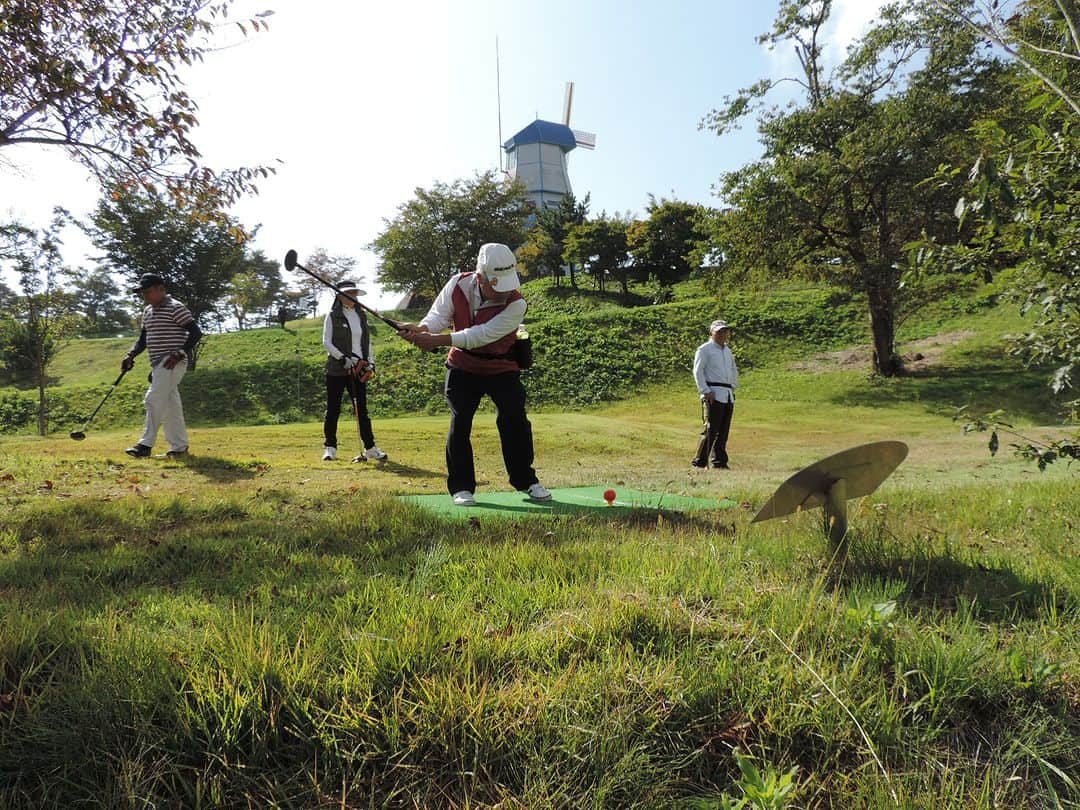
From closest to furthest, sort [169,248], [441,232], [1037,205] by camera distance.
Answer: [1037,205]
[169,248]
[441,232]

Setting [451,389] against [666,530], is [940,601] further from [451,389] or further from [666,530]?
[451,389]

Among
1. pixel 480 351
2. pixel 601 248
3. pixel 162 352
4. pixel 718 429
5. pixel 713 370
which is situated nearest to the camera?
pixel 480 351

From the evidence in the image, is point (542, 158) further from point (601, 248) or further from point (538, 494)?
point (538, 494)

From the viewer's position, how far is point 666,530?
150 inches

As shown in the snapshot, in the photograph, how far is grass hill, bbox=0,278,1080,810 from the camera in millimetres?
1552

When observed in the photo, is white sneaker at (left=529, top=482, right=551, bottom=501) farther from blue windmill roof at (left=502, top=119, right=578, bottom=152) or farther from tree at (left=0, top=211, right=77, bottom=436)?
blue windmill roof at (left=502, top=119, right=578, bottom=152)

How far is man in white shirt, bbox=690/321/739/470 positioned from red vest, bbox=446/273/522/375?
5.31 metres

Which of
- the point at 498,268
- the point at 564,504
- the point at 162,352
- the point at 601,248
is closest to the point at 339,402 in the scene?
the point at 162,352

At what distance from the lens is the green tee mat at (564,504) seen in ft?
15.7

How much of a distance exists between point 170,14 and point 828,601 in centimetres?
832

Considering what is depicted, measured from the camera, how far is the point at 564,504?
5336 millimetres

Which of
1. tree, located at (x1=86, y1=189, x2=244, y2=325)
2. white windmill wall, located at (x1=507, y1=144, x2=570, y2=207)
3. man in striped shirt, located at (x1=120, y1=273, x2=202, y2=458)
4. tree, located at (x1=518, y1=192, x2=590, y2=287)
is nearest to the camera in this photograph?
man in striped shirt, located at (x1=120, y1=273, x2=202, y2=458)

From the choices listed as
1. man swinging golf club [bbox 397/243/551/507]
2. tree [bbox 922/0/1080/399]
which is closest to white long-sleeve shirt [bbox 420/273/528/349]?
man swinging golf club [bbox 397/243/551/507]

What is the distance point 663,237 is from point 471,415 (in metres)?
38.1
